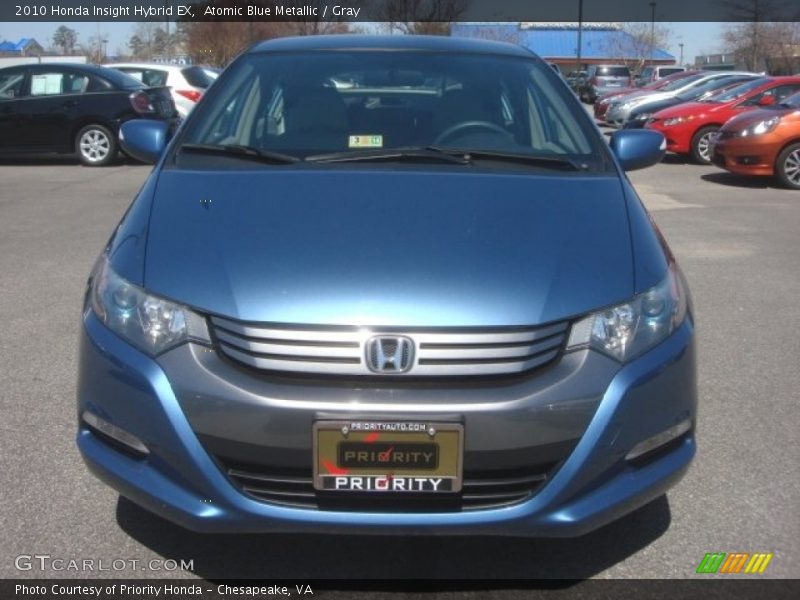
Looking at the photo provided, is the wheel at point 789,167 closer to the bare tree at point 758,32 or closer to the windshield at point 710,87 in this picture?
the windshield at point 710,87

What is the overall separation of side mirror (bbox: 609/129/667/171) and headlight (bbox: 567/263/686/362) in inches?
54.7

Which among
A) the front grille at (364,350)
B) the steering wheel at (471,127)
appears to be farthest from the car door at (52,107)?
the front grille at (364,350)

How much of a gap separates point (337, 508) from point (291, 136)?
1674mm

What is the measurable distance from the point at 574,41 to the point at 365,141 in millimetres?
71167

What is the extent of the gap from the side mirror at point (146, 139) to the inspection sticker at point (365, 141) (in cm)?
88

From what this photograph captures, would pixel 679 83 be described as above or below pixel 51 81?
below

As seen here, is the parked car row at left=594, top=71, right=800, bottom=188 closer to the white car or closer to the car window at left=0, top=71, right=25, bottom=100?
the white car

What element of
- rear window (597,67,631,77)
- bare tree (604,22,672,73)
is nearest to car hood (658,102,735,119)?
rear window (597,67,631,77)

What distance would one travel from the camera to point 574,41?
7088cm

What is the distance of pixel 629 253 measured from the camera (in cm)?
279

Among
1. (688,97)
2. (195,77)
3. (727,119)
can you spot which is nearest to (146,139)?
(727,119)

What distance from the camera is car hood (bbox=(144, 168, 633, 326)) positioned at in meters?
2.49

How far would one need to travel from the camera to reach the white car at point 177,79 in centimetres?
1705

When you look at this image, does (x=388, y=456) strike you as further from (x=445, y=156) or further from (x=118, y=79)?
(x=118, y=79)
